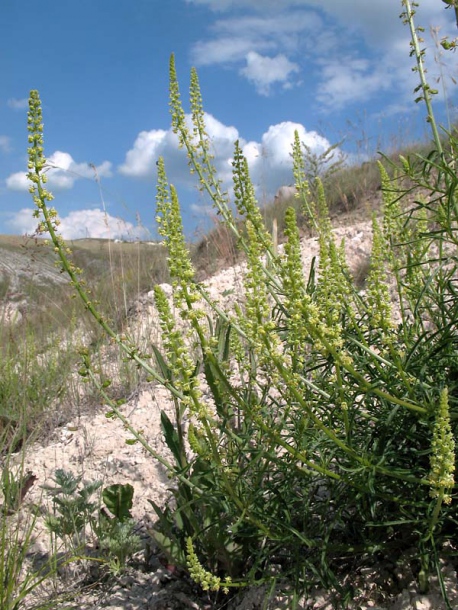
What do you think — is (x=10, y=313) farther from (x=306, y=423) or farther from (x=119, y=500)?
(x=306, y=423)

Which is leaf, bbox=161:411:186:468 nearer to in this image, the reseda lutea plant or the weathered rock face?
the reseda lutea plant

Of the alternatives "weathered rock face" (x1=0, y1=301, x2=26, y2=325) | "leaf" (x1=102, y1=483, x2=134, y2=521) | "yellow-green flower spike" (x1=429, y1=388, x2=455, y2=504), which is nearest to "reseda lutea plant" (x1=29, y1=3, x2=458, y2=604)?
"yellow-green flower spike" (x1=429, y1=388, x2=455, y2=504)

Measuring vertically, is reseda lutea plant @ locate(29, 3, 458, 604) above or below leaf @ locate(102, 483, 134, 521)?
above

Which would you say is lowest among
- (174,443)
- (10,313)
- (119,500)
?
(119,500)

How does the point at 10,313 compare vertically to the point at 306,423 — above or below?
above

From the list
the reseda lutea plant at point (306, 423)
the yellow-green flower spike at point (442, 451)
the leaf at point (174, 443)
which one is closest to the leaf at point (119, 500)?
the reseda lutea plant at point (306, 423)

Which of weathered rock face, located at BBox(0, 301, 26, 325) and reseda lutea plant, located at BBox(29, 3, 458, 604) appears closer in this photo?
reseda lutea plant, located at BBox(29, 3, 458, 604)

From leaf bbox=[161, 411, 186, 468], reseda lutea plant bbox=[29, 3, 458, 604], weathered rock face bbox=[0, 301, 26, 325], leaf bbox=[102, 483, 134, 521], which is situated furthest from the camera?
weathered rock face bbox=[0, 301, 26, 325]

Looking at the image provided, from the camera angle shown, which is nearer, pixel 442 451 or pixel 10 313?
pixel 442 451

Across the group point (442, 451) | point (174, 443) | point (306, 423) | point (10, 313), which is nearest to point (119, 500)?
point (174, 443)

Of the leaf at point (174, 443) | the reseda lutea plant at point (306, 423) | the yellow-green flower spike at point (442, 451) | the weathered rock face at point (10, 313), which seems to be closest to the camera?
the yellow-green flower spike at point (442, 451)

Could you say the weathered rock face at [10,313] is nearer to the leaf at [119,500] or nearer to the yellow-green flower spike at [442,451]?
the leaf at [119,500]

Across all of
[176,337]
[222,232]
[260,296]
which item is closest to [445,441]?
[260,296]

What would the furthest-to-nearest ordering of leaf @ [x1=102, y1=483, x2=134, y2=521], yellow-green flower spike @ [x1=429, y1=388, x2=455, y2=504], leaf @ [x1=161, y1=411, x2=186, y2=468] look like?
leaf @ [x1=102, y1=483, x2=134, y2=521]
leaf @ [x1=161, y1=411, x2=186, y2=468]
yellow-green flower spike @ [x1=429, y1=388, x2=455, y2=504]
